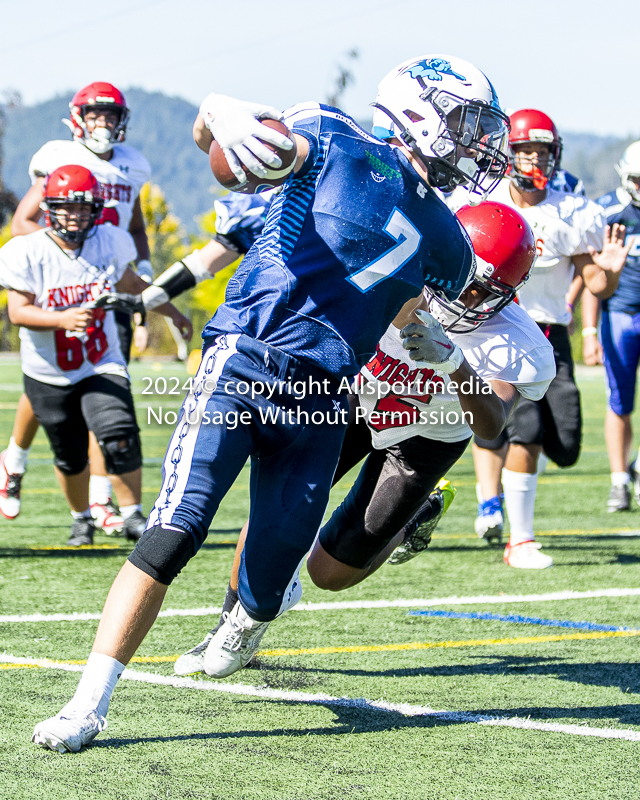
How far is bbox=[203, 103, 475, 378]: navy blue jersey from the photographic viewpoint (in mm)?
2754

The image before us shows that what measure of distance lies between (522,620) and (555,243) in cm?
234

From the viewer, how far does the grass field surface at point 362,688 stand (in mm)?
2516

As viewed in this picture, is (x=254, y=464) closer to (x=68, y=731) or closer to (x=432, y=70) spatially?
(x=68, y=731)

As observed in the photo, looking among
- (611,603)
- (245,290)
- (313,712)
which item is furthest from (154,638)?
(611,603)

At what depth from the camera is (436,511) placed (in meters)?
4.23

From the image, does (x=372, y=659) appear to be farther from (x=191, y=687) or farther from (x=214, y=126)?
(x=214, y=126)

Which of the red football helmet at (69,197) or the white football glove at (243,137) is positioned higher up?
the white football glove at (243,137)

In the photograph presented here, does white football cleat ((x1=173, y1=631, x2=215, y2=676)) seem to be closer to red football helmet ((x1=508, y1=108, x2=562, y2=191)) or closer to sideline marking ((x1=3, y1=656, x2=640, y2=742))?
sideline marking ((x1=3, y1=656, x2=640, y2=742))

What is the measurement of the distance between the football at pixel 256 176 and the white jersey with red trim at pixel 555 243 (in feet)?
10.8

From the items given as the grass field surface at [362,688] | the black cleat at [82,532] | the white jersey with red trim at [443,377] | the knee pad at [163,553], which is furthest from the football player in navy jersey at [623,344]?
the knee pad at [163,553]

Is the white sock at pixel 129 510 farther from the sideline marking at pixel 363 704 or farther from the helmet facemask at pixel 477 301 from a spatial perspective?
the helmet facemask at pixel 477 301

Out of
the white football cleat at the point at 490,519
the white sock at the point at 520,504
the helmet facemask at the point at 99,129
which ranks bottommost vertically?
the white football cleat at the point at 490,519

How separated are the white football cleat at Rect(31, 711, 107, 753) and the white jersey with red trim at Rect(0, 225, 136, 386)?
2994 millimetres

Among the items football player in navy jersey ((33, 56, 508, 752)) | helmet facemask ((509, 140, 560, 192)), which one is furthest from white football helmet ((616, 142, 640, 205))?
football player in navy jersey ((33, 56, 508, 752))
